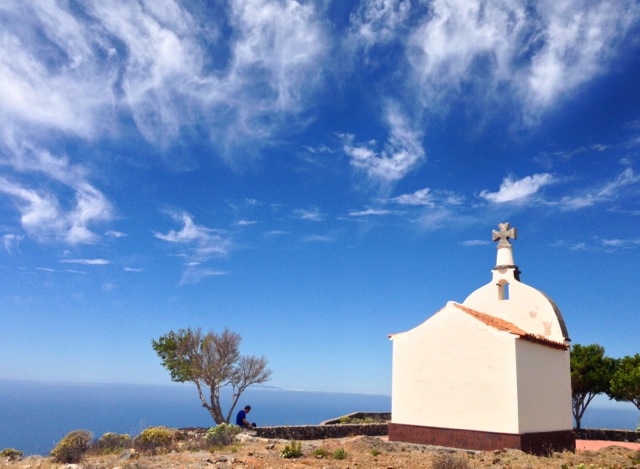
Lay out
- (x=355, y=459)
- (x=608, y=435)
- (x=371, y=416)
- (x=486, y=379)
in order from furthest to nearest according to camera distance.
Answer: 1. (x=371, y=416)
2. (x=608, y=435)
3. (x=486, y=379)
4. (x=355, y=459)

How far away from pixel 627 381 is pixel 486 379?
9.60m

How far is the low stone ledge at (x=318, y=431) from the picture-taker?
2377 cm

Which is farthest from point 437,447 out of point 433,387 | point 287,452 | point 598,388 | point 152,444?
point 598,388

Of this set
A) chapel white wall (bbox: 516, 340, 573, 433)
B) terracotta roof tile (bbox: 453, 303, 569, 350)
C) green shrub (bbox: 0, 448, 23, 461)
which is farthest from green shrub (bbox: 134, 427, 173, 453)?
chapel white wall (bbox: 516, 340, 573, 433)

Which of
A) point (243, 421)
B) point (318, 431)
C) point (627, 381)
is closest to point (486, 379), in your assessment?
point (627, 381)

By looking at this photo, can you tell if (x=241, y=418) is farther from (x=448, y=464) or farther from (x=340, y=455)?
(x=448, y=464)

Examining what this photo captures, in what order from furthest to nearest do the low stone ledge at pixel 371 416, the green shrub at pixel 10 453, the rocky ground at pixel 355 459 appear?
the low stone ledge at pixel 371 416 < the green shrub at pixel 10 453 < the rocky ground at pixel 355 459

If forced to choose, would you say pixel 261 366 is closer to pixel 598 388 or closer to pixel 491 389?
pixel 491 389

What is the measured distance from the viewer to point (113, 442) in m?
21.2

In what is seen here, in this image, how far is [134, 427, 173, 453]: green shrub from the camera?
19.4m

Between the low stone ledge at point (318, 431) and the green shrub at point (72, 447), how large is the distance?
7.00m

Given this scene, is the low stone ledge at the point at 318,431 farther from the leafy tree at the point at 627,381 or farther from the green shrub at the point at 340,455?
the leafy tree at the point at 627,381

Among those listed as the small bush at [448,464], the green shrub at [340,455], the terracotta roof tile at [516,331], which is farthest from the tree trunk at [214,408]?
the small bush at [448,464]

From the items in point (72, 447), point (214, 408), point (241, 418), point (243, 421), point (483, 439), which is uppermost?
point (483, 439)
